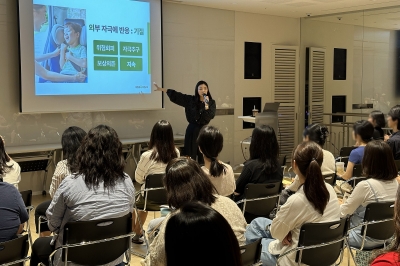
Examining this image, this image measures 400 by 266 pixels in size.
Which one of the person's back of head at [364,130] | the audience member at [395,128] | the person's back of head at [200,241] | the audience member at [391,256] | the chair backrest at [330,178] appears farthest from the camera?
the audience member at [395,128]

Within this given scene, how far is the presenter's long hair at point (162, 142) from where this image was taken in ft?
15.0

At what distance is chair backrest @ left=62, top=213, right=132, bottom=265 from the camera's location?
2824 millimetres

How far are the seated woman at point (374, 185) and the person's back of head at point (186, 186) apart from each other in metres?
1.45

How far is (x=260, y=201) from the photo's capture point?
415 cm

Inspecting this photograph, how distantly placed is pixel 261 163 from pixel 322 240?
1.40 m

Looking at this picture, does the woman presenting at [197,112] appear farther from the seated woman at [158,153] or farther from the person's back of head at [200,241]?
the person's back of head at [200,241]

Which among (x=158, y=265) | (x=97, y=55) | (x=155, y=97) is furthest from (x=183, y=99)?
(x=158, y=265)

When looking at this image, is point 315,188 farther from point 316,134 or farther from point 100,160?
point 316,134

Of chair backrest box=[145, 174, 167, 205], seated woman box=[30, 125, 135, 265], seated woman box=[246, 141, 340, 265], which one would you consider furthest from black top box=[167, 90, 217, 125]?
seated woman box=[246, 141, 340, 265]

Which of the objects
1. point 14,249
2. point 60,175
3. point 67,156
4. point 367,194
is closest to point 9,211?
point 14,249

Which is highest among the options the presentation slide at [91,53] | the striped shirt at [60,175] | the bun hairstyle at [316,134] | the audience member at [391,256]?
the presentation slide at [91,53]

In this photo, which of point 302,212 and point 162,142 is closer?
point 302,212

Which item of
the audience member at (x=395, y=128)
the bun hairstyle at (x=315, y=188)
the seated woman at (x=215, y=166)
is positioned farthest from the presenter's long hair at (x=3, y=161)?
the audience member at (x=395, y=128)

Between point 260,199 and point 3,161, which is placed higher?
point 3,161
